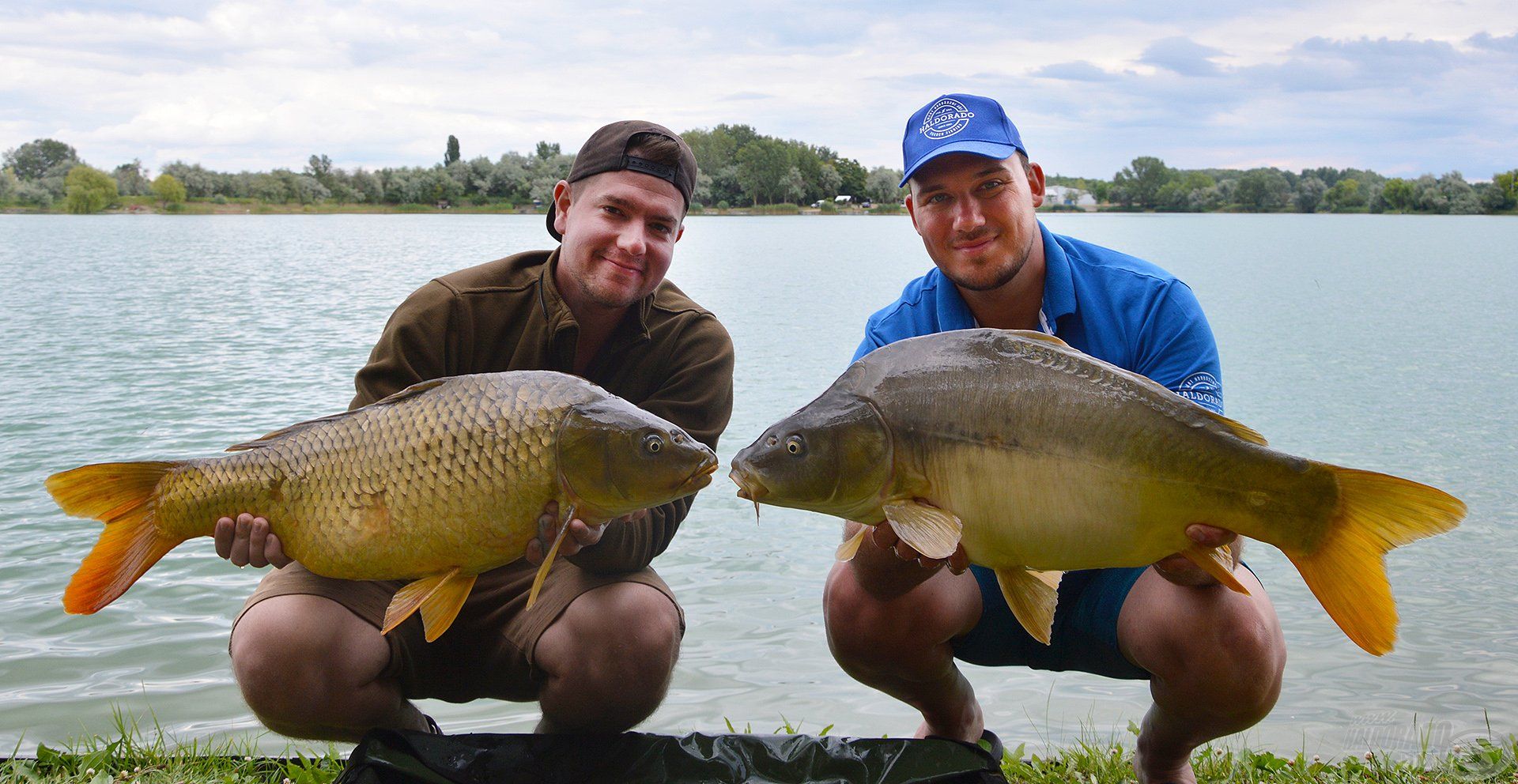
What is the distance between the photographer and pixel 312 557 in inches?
70.1

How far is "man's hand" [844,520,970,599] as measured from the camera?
5.63 feet

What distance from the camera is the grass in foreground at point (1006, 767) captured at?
199 cm

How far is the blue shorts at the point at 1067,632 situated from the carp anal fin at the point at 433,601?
102 centimetres

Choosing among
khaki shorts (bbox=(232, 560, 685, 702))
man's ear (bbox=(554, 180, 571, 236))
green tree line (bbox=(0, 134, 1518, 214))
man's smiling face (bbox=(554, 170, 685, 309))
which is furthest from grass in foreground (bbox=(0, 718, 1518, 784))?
green tree line (bbox=(0, 134, 1518, 214))

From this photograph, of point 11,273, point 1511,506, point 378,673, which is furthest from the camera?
point 11,273

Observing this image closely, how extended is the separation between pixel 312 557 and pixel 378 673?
1.06 feet

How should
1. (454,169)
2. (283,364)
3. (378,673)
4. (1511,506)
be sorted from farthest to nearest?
(454,169), (283,364), (1511,506), (378,673)

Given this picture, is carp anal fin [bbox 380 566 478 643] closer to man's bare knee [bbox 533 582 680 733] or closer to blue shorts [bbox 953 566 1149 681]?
man's bare knee [bbox 533 582 680 733]

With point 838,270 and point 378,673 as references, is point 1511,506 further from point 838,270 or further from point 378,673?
point 838,270

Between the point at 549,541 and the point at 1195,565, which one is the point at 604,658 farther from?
the point at 1195,565

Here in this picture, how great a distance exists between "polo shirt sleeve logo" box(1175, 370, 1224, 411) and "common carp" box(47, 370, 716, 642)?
943mm

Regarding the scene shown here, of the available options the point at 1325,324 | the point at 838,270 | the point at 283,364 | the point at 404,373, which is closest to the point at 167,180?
the point at 838,270

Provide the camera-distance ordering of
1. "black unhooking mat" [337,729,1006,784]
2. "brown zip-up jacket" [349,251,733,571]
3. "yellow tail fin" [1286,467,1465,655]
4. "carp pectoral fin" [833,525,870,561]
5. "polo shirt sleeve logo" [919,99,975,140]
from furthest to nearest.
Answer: "polo shirt sleeve logo" [919,99,975,140]
"brown zip-up jacket" [349,251,733,571]
"black unhooking mat" [337,729,1006,784]
"carp pectoral fin" [833,525,870,561]
"yellow tail fin" [1286,467,1465,655]

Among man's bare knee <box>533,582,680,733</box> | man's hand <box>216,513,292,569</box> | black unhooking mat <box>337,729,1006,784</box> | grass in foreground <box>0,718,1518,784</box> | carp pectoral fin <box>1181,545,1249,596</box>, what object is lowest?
grass in foreground <box>0,718,1518,784</box>
